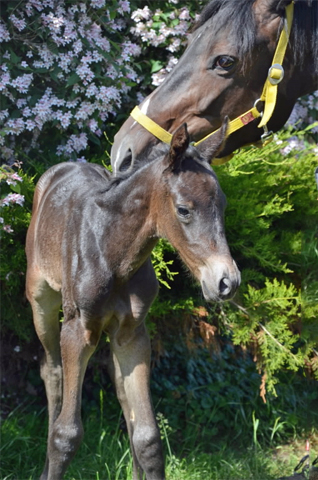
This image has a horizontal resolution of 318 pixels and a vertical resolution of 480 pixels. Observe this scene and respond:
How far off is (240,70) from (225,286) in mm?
1227

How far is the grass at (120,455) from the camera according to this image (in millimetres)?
3863

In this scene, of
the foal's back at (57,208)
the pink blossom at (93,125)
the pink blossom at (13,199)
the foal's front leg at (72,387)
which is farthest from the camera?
the pink blossom at (93,125)

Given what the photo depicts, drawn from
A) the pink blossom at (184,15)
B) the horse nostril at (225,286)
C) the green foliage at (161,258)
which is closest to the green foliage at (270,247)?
the green foliage at (161,258)

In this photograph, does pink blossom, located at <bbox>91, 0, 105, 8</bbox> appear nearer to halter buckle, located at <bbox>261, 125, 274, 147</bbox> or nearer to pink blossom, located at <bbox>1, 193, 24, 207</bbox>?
pink blossom, located at <bbox>1, 193, 24, 207</bbox>

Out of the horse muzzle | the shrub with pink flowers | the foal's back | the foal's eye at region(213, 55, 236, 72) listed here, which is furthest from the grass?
the foal's eye at region(213, 55, 236, 72)

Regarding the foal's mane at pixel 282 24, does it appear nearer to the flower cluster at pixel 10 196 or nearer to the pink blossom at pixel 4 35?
the flower cluster at pixel 10 196

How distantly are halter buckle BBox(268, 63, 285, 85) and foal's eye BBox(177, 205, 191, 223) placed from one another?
958 mm

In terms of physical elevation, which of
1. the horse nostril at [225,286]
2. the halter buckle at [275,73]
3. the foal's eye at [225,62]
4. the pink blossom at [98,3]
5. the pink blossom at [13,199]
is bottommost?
the horse nostril at [225,286]

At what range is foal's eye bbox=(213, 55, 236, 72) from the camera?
3162mm

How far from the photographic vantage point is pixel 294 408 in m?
4.86

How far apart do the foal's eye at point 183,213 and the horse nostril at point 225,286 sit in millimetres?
283

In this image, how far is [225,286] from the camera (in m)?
2.39

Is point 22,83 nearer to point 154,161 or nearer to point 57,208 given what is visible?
point 57,208

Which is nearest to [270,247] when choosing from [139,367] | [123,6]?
[139,367]
